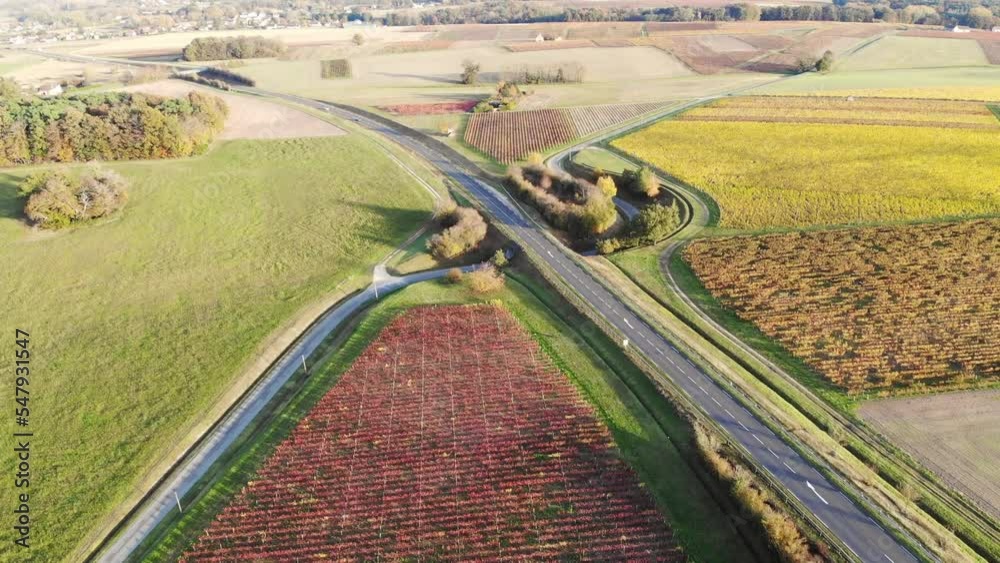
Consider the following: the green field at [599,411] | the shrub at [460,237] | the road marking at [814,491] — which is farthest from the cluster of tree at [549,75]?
the road marking at [814,491]

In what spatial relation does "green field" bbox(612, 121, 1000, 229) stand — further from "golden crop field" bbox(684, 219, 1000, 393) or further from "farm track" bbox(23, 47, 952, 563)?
"farm track" bbox(23, 47, 952, 563)

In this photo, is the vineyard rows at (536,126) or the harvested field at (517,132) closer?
the harvested field at (517,132)

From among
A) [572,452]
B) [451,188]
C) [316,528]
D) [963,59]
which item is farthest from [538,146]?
[963,59]

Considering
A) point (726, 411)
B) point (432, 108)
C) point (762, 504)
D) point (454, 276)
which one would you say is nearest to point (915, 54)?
point (432, 108)

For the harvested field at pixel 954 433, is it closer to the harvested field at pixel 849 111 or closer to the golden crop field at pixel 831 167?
the golden crop field at pixel 831 167

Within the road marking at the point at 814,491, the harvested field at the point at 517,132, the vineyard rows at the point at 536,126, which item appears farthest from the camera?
the vineyard rows at the point at 536,126

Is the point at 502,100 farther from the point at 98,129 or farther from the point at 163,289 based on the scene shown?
the point at 163,289
